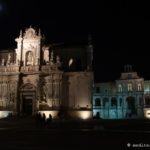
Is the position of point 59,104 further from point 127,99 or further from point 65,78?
point 127,99

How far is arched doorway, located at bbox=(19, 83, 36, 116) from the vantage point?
1801 inches

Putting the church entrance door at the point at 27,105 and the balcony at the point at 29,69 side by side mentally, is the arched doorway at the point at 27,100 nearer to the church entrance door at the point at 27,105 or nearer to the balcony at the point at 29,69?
the church entrance door at the point at 27,105

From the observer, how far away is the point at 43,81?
1777 inches

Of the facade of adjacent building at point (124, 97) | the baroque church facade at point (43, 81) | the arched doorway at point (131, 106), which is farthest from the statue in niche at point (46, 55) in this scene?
the arched doorway at point (131, 106)

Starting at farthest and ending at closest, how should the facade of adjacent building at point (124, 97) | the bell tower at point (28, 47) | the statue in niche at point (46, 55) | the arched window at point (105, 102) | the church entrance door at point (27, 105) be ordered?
the arched window at point (105, 102), the facade of adjacent building at point (124, 97), the statue in niche at point (46, 55), the bell tower at point (28, 47), the church entrance door at point (27, 105)

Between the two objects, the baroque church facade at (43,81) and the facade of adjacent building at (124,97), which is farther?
the facade of adjacent building at (124,97)

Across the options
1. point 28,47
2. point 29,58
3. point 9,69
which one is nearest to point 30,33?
point 28,47

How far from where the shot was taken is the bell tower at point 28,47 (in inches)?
1843

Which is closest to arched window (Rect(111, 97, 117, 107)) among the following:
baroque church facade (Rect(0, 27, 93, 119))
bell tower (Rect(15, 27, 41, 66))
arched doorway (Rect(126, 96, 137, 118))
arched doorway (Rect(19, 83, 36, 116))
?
arched doorway (Rect(126, 96, 137, 118))

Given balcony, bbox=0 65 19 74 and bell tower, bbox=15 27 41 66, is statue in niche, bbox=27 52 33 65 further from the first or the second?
balcony, bbox=0 65 19 74

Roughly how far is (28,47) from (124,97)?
98.8ft

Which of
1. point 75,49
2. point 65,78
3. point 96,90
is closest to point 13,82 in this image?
point 65,78

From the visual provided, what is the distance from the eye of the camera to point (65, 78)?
4531cm

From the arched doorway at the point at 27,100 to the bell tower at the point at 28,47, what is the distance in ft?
14.3
